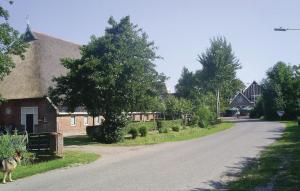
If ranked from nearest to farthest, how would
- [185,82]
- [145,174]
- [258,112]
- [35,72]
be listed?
[145,174] → [35,72] → [258,112] → [185,82]

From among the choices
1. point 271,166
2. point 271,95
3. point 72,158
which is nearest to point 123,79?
point 72,158

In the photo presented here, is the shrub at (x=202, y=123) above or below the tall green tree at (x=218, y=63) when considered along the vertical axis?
below

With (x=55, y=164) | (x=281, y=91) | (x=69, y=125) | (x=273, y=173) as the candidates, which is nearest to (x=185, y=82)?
(x=281, y=91)

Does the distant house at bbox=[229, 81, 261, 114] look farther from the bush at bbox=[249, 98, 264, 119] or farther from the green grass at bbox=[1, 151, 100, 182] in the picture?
the green grass at bbox=[1, 151, 100, 182]

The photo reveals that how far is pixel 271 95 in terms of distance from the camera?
77.9m

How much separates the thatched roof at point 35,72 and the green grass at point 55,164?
64.0ft

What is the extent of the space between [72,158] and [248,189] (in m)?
10.5

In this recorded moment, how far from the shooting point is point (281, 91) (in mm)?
77125

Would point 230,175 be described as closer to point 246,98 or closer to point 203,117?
point 203,117

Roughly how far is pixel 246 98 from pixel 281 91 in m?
41.7

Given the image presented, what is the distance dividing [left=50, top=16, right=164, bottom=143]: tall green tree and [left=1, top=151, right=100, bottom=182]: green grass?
843 centimetres

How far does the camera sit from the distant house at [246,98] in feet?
387

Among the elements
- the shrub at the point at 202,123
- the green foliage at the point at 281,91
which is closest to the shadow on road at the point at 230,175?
the shrub at the point at 202,123

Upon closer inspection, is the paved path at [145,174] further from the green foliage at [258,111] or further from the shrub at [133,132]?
the green foliage at [258,111]
